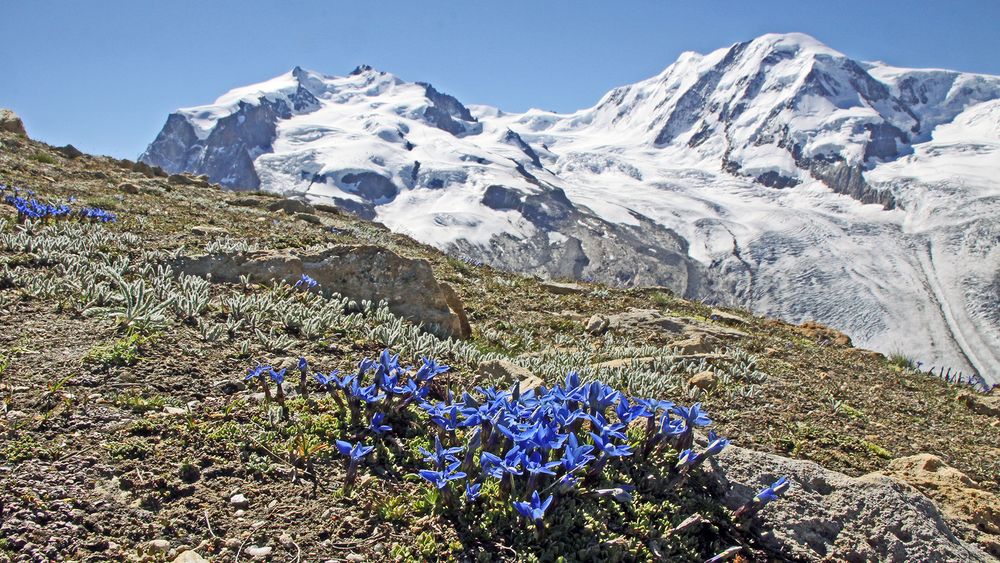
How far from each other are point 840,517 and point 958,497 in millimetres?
1750

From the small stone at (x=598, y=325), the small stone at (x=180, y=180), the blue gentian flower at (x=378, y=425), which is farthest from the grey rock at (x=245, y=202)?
the blue gentian flower at (x=378, y=425)

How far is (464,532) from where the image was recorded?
9.66 ft

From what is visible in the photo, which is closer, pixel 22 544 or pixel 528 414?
pixel 22 544

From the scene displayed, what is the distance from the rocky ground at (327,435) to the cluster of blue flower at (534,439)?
152 millimetres

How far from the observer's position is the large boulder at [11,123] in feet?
70.1

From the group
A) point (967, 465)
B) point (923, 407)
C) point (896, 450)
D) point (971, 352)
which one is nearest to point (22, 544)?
point (896, 450)

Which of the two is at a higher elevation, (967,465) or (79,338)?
(79,338)

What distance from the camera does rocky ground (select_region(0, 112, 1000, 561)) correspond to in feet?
9.49

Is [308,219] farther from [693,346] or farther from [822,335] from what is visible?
[822,335]

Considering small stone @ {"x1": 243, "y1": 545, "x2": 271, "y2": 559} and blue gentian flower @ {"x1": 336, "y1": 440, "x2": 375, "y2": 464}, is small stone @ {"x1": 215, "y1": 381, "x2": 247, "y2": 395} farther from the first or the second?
small stone @ {"x1": 243, "y1": 545, "x2": 271, "y2": 559}

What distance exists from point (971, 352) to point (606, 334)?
4676 inches

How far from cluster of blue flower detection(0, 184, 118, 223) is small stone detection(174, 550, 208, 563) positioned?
755 centimetres

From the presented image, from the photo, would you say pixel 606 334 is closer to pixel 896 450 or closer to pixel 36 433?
pixel 896 450

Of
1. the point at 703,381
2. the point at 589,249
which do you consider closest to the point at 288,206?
the point at 703,381
